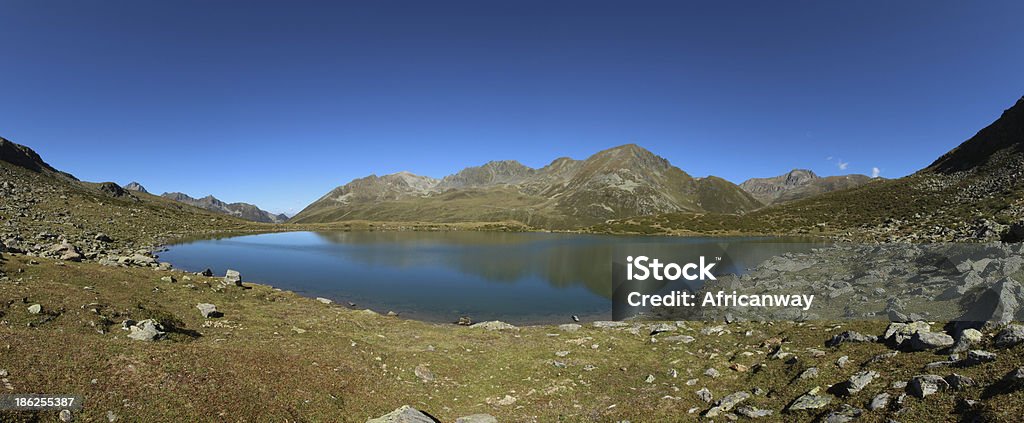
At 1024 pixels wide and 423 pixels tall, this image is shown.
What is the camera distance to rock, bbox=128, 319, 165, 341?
21.0 meters

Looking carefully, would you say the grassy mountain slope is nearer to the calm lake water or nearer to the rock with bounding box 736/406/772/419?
the calm lake water

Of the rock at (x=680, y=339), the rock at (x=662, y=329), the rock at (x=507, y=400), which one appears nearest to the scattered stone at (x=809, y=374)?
the rock at (x=680, y=339)

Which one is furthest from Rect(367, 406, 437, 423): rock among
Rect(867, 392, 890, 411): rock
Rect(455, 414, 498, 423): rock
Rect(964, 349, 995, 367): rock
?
Rect(964, 349, 995, 367): rock

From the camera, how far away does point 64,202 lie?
124750 mm

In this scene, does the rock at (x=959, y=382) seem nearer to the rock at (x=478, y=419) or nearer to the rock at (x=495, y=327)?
the rock at (x=478, y=419)

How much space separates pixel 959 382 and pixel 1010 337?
490cm

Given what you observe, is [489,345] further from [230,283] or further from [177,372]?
[230,283]

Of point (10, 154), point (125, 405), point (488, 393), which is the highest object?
point (10, 154)

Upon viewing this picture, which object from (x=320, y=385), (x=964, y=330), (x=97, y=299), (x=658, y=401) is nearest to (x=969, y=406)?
(x=964, y=330)

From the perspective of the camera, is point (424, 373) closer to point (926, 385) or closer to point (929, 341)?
point (926, 385)

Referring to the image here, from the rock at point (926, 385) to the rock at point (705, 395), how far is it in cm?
696

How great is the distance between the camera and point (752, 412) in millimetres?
15859

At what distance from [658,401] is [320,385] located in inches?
619

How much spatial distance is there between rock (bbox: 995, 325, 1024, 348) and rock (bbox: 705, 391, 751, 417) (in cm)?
894
